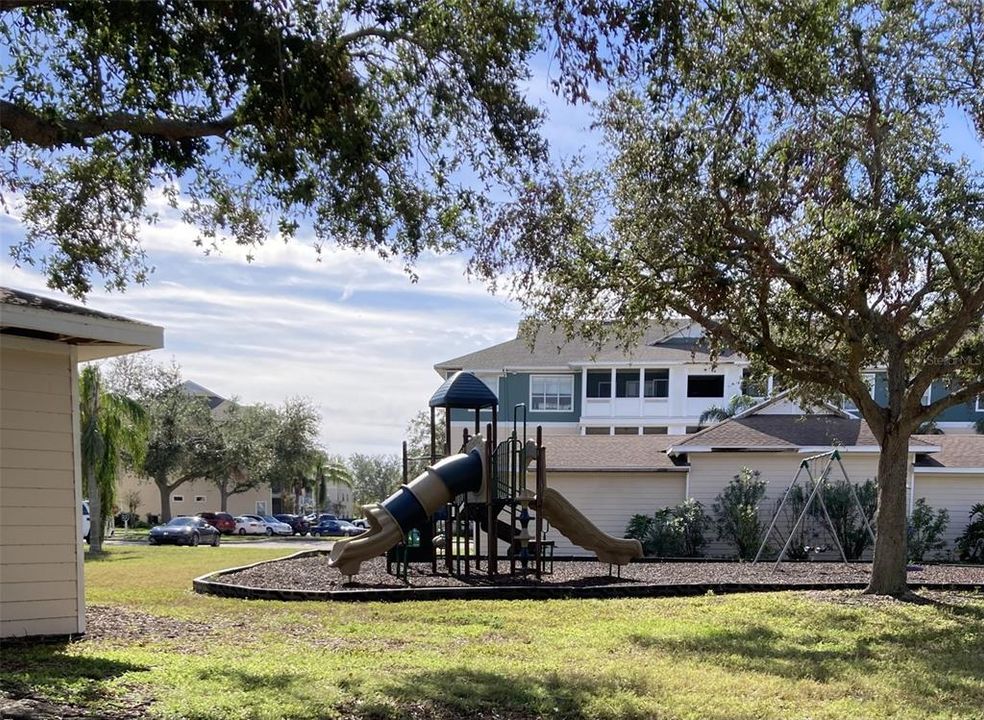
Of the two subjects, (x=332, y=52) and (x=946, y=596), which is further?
(x=946, y=596)

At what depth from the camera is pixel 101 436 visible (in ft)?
95.6

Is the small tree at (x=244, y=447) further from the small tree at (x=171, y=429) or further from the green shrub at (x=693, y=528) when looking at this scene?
the green shrub at (x=693, y=528)

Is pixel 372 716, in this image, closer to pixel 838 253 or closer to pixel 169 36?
pixel 169 36

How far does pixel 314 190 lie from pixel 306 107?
107cm

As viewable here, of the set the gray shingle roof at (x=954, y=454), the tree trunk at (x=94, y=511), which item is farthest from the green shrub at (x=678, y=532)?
the tree trunk at (x=94, y=511)

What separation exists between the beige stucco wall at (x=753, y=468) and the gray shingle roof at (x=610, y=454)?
0.55 metres

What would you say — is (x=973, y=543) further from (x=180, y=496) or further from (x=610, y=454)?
(x=180, y=496)

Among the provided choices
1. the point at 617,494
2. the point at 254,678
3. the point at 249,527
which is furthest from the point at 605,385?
the point at 254,678

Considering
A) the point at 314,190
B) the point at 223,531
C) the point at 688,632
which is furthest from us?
the point at 223,531

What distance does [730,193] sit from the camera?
13.4 m

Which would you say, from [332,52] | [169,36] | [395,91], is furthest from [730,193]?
[169,36]

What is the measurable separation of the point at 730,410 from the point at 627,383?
24.1 ft

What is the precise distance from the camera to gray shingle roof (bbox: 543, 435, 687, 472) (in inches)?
1031

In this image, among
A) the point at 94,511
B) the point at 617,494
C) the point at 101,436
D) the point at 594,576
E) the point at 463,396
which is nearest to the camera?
the point at 594,576
